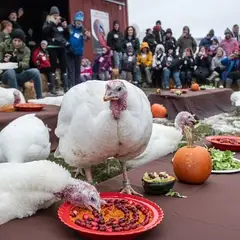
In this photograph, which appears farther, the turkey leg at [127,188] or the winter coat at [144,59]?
the winter coat at [144,59]

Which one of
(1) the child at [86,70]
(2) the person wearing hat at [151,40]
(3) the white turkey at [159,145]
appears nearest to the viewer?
(3) the white turkey at [159,145]

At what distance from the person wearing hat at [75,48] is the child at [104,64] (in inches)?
72.0

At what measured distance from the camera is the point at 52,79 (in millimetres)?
9859

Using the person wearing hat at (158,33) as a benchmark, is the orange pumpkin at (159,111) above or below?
below

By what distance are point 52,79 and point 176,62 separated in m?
4.01

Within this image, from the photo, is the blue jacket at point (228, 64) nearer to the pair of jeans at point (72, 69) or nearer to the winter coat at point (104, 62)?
the winter coat at point (104, 62)

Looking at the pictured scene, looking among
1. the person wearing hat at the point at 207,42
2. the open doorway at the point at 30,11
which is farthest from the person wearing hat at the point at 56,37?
the person wearing hat at the point at 207,42

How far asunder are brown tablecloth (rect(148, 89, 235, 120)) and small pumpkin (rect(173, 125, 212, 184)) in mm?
4423

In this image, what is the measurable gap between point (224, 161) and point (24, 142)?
60.3 inches

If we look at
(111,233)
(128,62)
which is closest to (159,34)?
(128,62)

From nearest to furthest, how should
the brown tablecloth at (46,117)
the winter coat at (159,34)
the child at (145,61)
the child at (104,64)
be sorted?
the brown tablecloth at (46,117), the child at (104,64), the child at (145,61), the winter coat at (159,34)

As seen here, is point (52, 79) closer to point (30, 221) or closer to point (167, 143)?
point (167, 143)

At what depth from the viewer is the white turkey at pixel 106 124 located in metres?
2.26

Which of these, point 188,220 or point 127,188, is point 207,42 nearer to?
point 127,188
